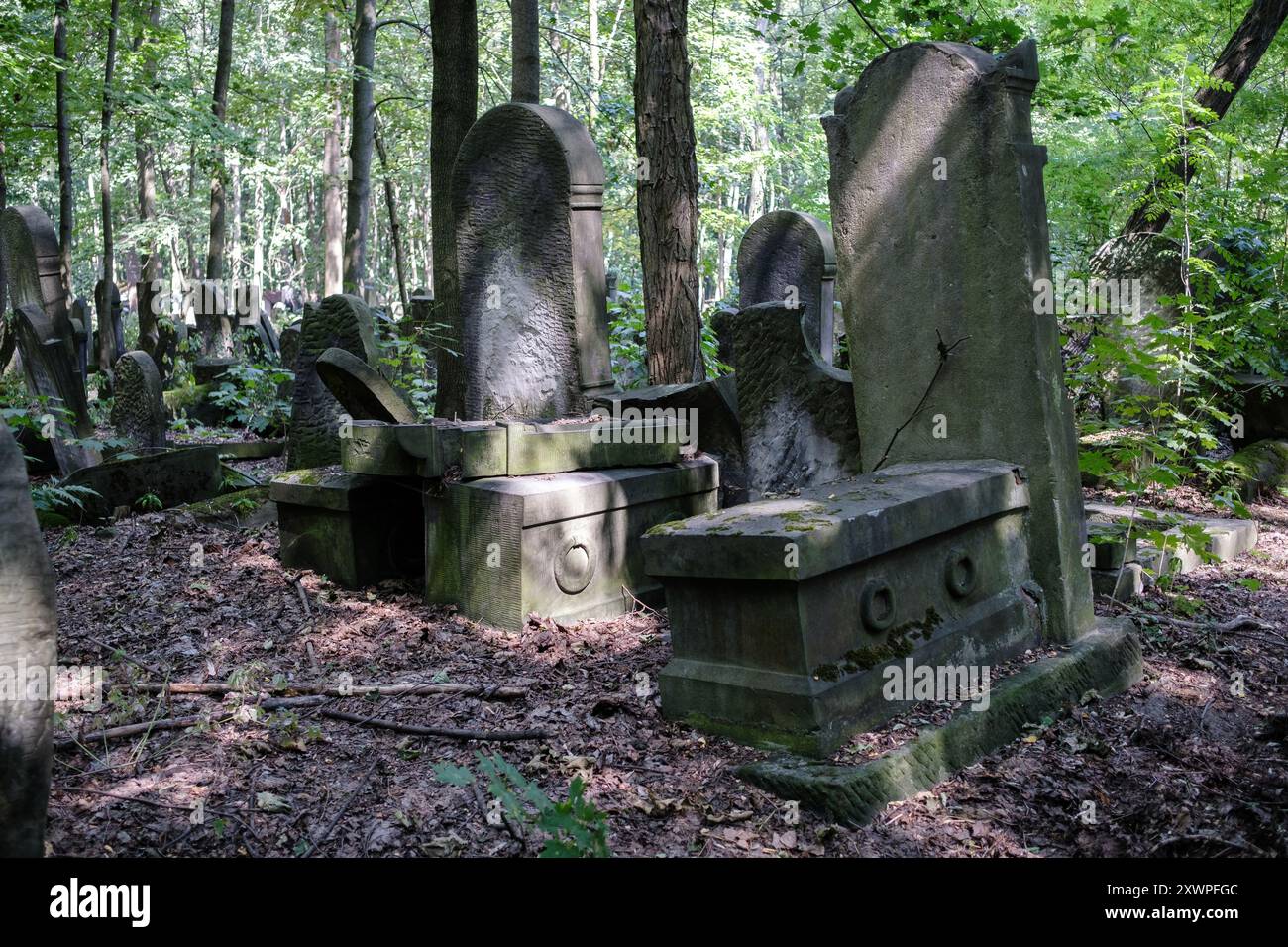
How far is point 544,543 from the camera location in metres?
5.20

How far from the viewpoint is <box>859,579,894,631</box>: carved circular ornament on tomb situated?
145 inches

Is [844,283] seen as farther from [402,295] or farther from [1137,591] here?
[402,295]

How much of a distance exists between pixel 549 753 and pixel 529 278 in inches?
135

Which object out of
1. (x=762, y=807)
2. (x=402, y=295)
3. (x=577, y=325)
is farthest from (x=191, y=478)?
(x=402, y=295)

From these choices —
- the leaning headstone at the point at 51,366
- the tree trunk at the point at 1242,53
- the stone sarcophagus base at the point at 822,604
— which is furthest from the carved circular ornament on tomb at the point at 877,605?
the leaning headstone at the point at 51,366

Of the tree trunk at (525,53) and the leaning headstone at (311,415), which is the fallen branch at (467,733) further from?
the tree trunk at (525,53)

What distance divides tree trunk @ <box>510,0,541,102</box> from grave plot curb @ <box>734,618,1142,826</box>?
774cm

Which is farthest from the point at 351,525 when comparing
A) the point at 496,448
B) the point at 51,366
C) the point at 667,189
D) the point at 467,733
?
the point at 51,366

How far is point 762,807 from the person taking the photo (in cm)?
327

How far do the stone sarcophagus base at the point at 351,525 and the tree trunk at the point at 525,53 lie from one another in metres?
5.46

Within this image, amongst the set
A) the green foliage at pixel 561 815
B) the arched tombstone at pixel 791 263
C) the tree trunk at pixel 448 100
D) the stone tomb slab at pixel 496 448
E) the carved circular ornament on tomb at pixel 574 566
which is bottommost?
the green foliage at pixel 561 815

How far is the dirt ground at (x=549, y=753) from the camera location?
3074mm

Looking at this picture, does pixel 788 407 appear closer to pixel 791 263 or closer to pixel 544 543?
pixel 544 543
